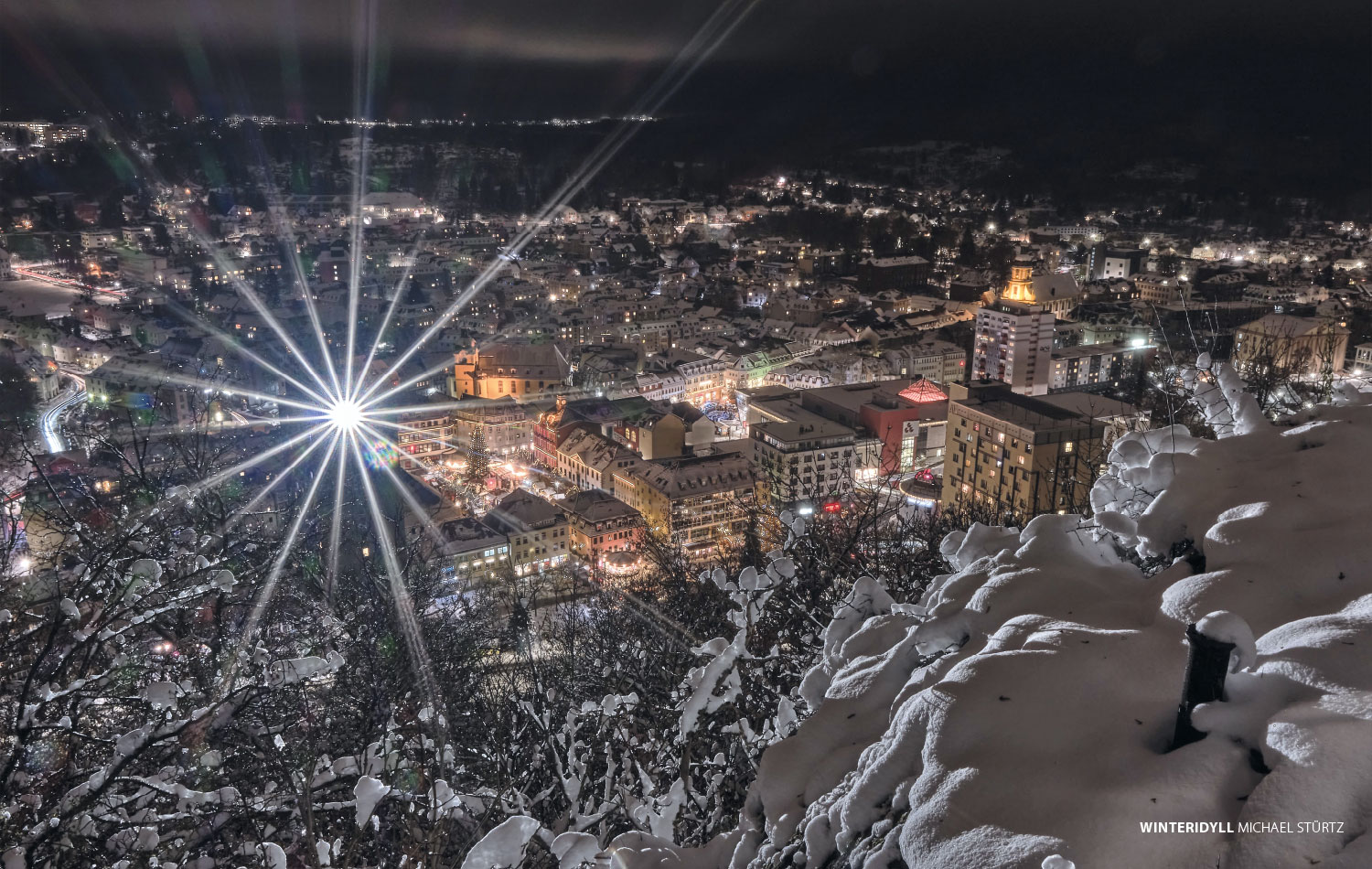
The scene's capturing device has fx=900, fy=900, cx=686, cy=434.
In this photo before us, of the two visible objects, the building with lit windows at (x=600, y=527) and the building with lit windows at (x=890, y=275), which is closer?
the building with lit windows at (x=600, y=527)

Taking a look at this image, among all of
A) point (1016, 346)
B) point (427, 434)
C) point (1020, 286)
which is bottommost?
point (427, 434)

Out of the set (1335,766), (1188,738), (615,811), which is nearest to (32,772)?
(615,811)

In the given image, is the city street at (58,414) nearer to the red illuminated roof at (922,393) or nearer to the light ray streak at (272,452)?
the light ray streak at (272,452)

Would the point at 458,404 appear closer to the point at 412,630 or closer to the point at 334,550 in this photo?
the point at 334,550

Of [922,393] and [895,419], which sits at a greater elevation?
[922,393]

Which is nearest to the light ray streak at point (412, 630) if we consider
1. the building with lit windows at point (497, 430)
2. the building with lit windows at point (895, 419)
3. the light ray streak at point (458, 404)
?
the building with lit windows at point (895, 419)

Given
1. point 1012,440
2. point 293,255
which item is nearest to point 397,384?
point 1012,440

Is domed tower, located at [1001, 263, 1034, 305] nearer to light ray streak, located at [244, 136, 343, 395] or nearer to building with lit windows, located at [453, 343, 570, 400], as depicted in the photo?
building with lit windows, located at [453, 343, 570, 400]

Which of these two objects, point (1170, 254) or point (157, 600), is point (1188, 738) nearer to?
point (157, 600)
